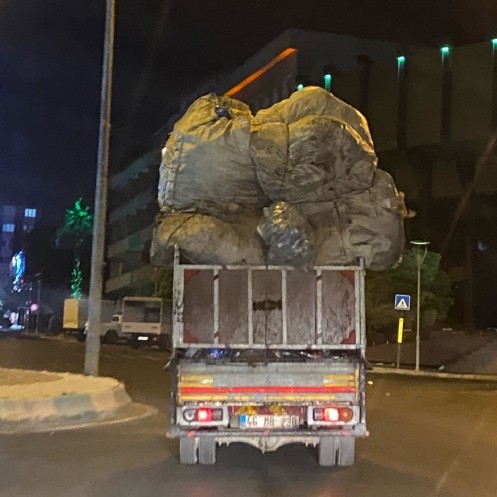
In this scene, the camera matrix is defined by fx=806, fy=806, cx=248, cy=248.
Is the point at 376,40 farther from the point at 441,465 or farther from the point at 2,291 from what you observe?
the point at 2,291

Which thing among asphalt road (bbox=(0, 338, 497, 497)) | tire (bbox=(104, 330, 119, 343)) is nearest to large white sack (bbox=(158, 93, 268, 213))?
asphalt road (bbox=(0, 338, 497, 497))

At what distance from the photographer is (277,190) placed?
8516 mm

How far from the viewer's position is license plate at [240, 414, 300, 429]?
8.19 m

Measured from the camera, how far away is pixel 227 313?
8469 millimetres

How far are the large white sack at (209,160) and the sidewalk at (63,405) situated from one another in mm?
4513

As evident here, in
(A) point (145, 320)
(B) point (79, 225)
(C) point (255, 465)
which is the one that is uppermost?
(B) point (79, 225)

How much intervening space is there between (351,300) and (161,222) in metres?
2.24

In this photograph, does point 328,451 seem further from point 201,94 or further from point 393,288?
point 201,94

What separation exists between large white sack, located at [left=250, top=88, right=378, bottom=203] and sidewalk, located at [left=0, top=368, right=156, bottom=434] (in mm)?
5389

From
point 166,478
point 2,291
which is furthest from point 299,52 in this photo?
point 2,291

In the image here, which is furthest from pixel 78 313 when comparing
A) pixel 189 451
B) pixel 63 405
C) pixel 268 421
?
pixel 268 421

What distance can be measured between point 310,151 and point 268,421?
279 cm

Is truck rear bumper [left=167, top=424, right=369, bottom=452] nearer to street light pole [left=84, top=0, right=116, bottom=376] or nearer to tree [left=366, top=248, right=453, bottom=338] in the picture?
street light pole [left=84, top=0, right=116, bottom=376]

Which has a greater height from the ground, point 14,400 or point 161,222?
point 161,222
